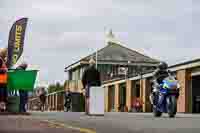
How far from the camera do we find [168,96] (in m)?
14.8

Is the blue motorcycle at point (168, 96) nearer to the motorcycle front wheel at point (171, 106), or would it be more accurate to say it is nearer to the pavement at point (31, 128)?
the motorcycle front wheel at point (171, 106)

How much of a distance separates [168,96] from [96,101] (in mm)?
2347

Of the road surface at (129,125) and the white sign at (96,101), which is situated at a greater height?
the white sign at (96,101)

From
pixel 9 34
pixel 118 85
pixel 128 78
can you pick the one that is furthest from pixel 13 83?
pixel 118 85

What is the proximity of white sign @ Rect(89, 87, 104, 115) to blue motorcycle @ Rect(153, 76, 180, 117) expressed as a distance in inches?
68.8

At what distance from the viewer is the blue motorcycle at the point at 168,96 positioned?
578 inches

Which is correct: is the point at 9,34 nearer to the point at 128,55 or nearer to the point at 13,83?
the point at 13,83

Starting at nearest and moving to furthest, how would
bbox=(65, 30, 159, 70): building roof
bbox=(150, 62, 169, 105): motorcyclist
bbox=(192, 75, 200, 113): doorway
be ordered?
bbox=(150, 62, 169, 105): motorcyclist
bbox=(192, 75, 200, 113): doorway
bbox=(65, 30, 159, 70): building roof

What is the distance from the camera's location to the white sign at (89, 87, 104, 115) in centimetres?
1587

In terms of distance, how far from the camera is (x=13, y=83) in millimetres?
15594

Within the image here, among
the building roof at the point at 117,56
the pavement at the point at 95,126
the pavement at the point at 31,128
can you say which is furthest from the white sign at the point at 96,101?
the building roof at the point at 117,56

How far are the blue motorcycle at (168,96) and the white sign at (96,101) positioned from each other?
1747mm

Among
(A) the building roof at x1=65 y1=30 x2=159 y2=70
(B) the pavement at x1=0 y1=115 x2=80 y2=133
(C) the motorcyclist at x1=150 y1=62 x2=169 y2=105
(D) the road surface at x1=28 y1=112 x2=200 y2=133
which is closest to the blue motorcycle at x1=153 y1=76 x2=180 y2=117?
(C) the motorcyclist at x1=150 y1=62 x2=169 y2=105

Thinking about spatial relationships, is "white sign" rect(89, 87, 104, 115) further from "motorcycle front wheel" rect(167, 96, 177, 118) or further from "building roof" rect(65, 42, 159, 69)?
"building roof" rect(65, 42, 159, 69)
